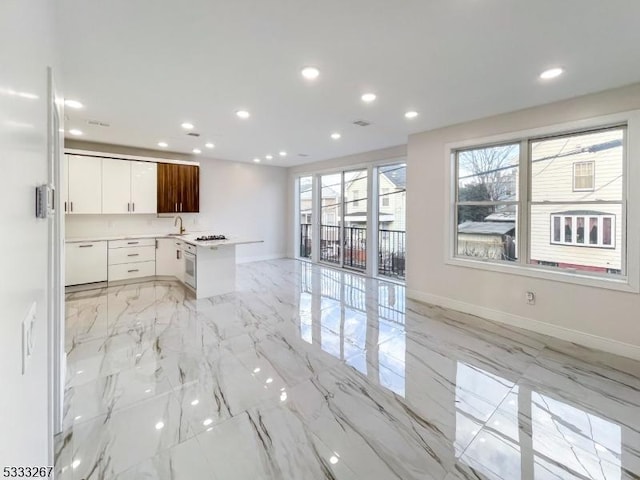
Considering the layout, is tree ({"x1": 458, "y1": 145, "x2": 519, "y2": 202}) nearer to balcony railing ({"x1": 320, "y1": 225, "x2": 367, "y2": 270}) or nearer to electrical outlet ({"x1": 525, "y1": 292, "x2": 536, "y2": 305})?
electrical outlet ({"x1": 525, "y1": 292, "x2": 536, "y2": 305})

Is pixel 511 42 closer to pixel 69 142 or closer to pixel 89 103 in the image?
pixel 89 103

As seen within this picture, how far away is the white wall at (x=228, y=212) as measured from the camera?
5867 millimetres

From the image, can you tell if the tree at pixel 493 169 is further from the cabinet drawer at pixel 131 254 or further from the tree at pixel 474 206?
the cabinet drawer at pixel 131 254

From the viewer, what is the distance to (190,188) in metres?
6.45

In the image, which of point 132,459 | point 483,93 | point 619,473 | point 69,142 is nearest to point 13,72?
point 132,459

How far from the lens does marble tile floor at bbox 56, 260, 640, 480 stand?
1697mm

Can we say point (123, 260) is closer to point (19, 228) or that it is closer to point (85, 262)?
point (85, 262)

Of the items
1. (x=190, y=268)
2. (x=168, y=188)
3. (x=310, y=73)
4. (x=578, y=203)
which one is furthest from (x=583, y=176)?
(x=168, y=188)

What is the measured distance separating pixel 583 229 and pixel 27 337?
4.40m

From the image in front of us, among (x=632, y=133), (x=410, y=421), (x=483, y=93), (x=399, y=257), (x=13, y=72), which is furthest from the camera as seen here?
(x=399, y=257)

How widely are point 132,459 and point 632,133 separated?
4.67 meters

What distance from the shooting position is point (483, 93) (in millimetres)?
3166

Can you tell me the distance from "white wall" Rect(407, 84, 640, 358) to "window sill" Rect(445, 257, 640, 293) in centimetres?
5

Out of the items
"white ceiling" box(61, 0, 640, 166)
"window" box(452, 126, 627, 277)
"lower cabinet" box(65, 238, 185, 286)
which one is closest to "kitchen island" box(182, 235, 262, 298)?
"lower cabinet" box(65, 238, 185, 286)
